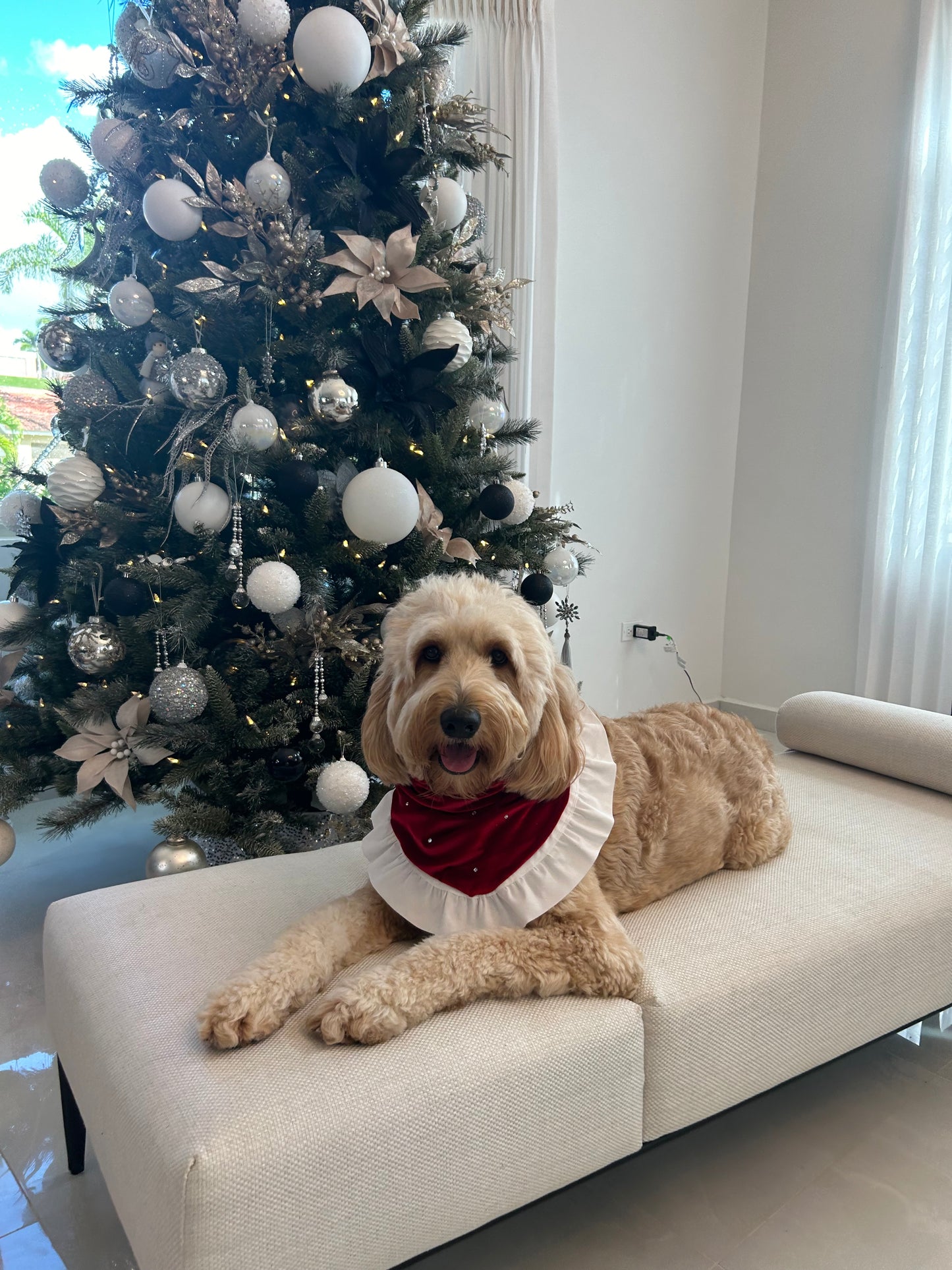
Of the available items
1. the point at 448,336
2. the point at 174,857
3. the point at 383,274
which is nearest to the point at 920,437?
the point at 448,336

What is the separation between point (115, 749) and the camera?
2.40 m

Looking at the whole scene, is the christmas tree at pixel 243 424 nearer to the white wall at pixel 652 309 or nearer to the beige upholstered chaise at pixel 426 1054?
the beige upholstered chaise at pixel 426 1054

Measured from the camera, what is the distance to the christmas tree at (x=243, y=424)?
229cm

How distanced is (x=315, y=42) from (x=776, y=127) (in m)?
3.51

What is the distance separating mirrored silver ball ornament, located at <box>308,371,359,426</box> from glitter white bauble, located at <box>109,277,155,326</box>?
52 centimetres

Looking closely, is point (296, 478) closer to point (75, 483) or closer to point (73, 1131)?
point (75, 483)

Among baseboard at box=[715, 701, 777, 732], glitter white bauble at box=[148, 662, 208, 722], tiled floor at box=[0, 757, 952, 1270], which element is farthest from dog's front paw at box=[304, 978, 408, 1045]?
baseboard at box=[715, 701, 777, 732]

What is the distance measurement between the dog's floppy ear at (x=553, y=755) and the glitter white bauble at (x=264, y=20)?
194cm

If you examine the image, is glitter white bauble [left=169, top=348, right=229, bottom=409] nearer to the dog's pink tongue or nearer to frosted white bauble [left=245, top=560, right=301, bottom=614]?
frosted white bauble [left=245, top=560, right=301, bottom=614]

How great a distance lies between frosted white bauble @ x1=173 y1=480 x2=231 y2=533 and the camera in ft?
7.37

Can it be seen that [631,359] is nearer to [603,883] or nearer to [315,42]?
[315,42]

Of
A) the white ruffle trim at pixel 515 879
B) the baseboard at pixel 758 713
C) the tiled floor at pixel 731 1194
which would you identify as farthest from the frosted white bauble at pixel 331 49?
the baseboard at pixel 758 713

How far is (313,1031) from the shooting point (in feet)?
4.04

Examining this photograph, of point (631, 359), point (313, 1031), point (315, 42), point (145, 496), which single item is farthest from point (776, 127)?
point (313, 1031)
